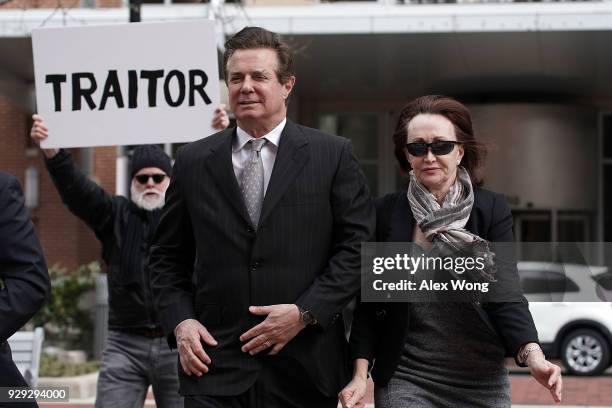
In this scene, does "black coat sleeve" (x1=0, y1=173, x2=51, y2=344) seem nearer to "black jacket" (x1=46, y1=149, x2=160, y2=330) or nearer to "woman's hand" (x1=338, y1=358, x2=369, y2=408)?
"woman's hand" (x1=338, y1=358, x2=369, y2=408)

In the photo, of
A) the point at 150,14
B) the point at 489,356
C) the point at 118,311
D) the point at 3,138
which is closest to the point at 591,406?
the point at 118,311

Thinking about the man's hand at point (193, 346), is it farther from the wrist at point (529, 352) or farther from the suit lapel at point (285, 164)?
the wrist at point (529, 352)

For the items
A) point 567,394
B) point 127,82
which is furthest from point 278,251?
point 567,394

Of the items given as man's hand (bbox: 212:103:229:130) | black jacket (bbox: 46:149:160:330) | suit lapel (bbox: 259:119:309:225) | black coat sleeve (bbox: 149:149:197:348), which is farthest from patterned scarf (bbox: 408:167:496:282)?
black jacket (bbox: 46:149:160:330)

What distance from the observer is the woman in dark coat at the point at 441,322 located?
4.23 m

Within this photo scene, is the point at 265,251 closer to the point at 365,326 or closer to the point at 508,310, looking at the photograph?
the point at 365,326

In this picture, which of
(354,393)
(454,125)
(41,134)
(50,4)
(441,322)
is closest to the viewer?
(354,393)

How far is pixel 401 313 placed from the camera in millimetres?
4242

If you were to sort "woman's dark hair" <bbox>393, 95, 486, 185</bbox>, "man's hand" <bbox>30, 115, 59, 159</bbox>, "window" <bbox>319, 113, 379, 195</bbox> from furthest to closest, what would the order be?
"window" <bbox>319, 113, 379, 195</bbox> → "man's hand" <bbox>30, 115, 59, 159</bbox> → "woman's dark hair" <bbox>393, 95, 486, 185</bbox>

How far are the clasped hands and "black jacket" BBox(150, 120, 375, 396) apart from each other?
4 centimetres

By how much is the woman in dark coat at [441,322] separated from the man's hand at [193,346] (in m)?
0.54

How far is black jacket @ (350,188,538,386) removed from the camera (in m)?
4.22

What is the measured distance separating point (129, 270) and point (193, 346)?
2.21 metres

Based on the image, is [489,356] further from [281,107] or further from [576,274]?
[281,107]
